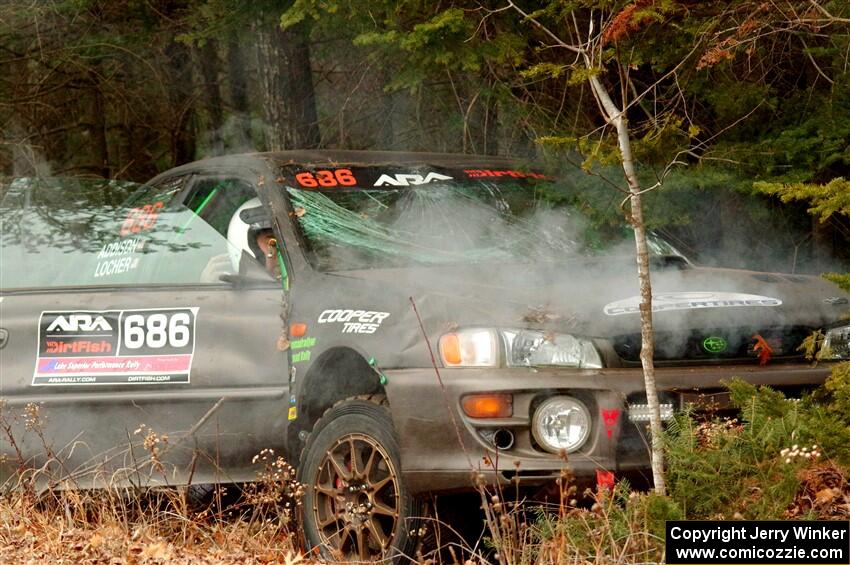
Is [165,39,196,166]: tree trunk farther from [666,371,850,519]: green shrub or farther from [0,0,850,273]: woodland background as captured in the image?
[666,371,850,519]: green shrub

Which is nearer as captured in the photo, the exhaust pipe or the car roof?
the exhaust pipe

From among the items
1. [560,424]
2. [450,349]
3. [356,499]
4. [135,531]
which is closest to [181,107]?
[135,531]

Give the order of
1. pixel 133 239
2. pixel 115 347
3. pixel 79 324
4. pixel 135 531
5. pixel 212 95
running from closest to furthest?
pixel 135 531 → pixel 115 347 → pixel 79 324 → pixel 133 239 → pixel 212 95

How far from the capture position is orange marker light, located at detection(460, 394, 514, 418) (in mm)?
4273

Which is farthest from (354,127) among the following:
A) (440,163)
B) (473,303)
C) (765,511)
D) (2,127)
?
(765,511)

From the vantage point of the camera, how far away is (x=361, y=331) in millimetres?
4789

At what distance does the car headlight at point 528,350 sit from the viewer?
4348 millimetres

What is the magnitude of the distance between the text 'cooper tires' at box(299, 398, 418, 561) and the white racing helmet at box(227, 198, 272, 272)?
3.50ft

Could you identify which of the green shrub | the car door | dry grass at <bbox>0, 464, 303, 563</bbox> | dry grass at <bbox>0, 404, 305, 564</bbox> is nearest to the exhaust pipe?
the green shrub

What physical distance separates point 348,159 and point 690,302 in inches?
85.8

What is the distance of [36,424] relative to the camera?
5.65 meters

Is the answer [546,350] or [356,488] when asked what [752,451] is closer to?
[546,350]

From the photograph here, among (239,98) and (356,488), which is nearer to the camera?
(356,488)

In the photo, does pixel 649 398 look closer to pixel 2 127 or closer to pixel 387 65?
pixel 387 65
